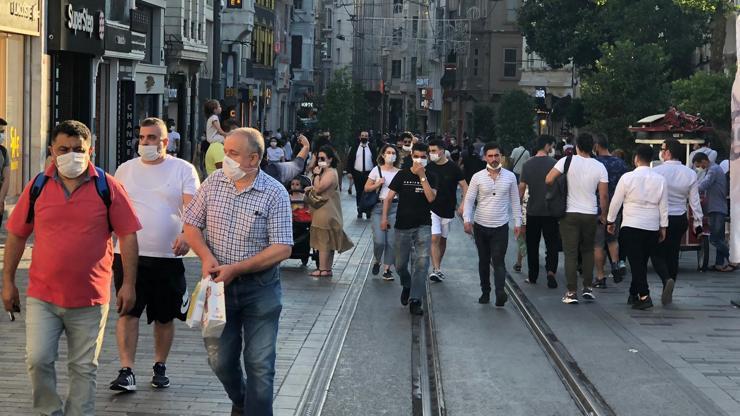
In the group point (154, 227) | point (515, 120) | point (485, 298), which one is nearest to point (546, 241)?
point (485, 298)

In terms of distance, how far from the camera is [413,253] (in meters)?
14.2

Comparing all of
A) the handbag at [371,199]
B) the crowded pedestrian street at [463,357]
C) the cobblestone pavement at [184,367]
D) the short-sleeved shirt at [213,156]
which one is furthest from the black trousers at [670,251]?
the short-sleeved shirt at [213,156]

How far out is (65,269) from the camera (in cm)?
743

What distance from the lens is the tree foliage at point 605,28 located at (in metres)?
39.0

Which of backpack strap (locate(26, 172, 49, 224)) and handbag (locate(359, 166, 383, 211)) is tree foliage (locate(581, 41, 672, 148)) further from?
backpack strap (locate(26, 172, 49, 224))

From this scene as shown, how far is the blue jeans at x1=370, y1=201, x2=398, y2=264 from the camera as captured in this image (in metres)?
16.2

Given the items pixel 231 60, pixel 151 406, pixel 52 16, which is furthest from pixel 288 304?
pixel 231 60

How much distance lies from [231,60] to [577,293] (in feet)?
Result: 153

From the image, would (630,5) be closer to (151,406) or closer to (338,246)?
(338,246)

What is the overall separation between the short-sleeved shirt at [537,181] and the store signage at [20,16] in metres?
10.9

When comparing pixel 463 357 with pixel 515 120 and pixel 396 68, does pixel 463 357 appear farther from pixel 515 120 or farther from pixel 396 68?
pixel 396 68

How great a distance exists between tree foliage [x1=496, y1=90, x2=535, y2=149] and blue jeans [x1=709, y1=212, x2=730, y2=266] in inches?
1177

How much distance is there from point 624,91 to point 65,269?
23684 mm

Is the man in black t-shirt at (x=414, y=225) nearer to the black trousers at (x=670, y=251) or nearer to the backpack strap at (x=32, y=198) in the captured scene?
the black trousers at (x=670, y=251)
